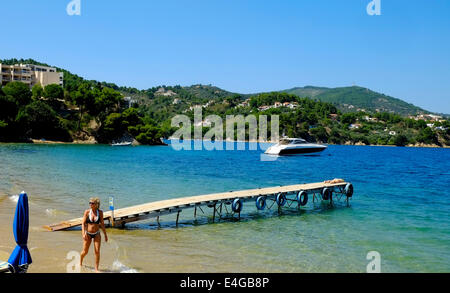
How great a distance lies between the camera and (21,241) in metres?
8.81

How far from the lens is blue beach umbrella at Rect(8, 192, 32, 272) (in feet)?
28.6

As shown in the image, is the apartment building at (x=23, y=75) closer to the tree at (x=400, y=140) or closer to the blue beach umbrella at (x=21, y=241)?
the blue beach umbrella at (x=21, y=241)

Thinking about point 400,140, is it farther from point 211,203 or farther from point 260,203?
point 211,203

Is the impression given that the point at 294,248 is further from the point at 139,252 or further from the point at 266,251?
the point at 139,252

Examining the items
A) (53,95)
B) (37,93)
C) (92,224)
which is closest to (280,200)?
(92,224)

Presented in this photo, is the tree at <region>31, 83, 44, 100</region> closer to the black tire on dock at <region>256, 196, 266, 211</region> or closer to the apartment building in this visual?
the apartment building

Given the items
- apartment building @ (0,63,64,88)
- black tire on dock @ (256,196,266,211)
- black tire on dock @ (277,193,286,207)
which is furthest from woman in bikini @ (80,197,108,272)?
apartment building @ (0,63,64,88)

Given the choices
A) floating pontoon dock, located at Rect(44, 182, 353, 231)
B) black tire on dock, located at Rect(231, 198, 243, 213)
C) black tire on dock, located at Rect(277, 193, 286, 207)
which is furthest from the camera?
black tire on dock, located at Rect(277, 193, 286, 207)

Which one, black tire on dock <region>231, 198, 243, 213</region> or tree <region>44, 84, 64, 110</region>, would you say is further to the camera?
tree <region>44, 84, 64, 110</region>

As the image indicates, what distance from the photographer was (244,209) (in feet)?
73.1

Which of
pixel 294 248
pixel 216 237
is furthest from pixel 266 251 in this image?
pixel 216 237
